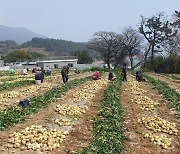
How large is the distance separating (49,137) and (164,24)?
54.1 meters

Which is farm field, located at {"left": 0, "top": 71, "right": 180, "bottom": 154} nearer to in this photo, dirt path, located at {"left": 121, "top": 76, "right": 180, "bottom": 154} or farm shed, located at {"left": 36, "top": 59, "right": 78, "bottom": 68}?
dirt path, located at {"left": 121, "top": 76, "right": 180, "bottom": 154}

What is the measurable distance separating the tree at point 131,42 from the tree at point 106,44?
179 centimetres

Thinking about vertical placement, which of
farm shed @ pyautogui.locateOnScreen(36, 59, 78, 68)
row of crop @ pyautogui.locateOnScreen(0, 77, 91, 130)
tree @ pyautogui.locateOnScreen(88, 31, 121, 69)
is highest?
tree @ pyautogui.locateOnScreen(88, 31, 121, 69)

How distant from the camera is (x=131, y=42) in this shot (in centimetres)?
6994

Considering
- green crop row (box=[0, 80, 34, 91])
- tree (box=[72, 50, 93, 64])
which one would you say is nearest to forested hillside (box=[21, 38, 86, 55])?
tree (box=[72, 50, 93, 64])

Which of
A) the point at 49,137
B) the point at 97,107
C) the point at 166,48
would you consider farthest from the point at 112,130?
the point at 166,48

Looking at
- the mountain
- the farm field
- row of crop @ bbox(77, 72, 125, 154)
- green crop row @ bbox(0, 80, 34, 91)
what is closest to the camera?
row of crop @ bbox(77, 72, 125, 154)

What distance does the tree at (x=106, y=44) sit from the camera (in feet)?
225

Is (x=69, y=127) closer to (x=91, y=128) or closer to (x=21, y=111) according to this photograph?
(x=91, y=128)

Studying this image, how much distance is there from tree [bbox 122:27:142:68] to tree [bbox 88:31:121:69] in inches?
70.5

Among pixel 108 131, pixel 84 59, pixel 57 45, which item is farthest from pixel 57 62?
pixel 57 45

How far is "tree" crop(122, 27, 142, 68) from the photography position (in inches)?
2677

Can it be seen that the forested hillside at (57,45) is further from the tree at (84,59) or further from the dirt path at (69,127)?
the dirt path at (69,127)

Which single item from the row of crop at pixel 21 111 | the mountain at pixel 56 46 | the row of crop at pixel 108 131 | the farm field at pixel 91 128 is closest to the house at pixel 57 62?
the row of crop at pixel 21 111
